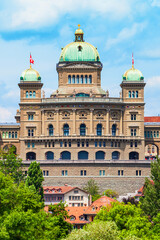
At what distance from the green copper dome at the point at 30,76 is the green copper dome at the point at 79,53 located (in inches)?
419

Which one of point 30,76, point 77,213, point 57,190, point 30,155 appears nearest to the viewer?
point 77,213

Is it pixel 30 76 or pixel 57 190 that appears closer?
pixel 57 190

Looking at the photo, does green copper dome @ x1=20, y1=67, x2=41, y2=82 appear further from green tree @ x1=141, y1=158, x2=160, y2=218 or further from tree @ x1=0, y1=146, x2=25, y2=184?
green tree @ x1=141, y1=158, x2=160, y2=218

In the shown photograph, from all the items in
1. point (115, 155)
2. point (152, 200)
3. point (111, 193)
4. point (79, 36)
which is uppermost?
point (79, 36)

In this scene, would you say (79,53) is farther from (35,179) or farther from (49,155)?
(35,179)

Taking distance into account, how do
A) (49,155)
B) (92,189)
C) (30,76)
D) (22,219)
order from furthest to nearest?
(30,76) → (49,155) → (92,189) → (22,219)

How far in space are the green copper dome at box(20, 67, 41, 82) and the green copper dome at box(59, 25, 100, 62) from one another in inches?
419

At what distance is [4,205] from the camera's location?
85.3m

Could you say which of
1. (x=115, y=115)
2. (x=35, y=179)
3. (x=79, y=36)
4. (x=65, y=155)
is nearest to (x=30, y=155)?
(x=65, y=155)

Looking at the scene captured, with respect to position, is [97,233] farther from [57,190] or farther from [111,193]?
[111,193]

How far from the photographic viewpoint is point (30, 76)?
170 m

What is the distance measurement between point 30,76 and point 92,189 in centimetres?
3709

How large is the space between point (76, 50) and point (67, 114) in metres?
20.1

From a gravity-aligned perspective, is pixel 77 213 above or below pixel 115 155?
below
